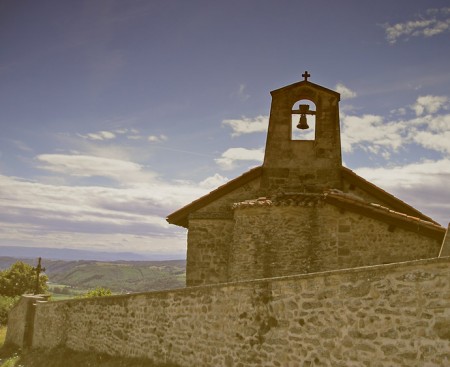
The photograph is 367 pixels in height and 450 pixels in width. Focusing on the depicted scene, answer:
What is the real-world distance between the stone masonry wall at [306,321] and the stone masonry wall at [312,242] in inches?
123

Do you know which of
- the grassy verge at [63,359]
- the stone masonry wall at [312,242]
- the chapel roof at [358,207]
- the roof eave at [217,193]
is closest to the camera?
the grassy verge at [63,359]

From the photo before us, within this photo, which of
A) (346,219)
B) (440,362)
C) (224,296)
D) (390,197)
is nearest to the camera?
(440,362)

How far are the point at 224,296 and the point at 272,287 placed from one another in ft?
4.38

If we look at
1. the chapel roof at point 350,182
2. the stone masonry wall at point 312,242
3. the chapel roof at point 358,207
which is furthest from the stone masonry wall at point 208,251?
the chapel roof at point 358,207

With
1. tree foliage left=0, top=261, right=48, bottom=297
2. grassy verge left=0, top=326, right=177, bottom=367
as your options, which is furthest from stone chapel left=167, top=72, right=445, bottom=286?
tree foliage left=0, top=261, right=48, bottom=297

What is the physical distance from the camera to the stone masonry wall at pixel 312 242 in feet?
36.5

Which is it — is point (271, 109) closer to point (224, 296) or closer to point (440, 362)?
point (224, 296)

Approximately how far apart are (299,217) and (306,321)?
18.3ft

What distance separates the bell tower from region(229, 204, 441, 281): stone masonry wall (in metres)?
1.82

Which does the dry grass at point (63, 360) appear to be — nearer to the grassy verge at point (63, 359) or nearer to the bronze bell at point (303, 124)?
the grassy verge at point (63, 359)

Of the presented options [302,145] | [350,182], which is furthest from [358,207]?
[302,145]

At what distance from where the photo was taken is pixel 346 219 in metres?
11.5

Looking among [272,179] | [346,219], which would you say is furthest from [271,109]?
[346,219]

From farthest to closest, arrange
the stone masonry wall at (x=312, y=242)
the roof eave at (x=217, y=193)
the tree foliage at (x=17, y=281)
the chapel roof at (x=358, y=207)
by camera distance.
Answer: the tree foliage at (x=17, y=281), the roof eave at (x=217, y=193), the stone masonry wall at (x=312, y=242), the chapel roof at (x=358, y=207)
